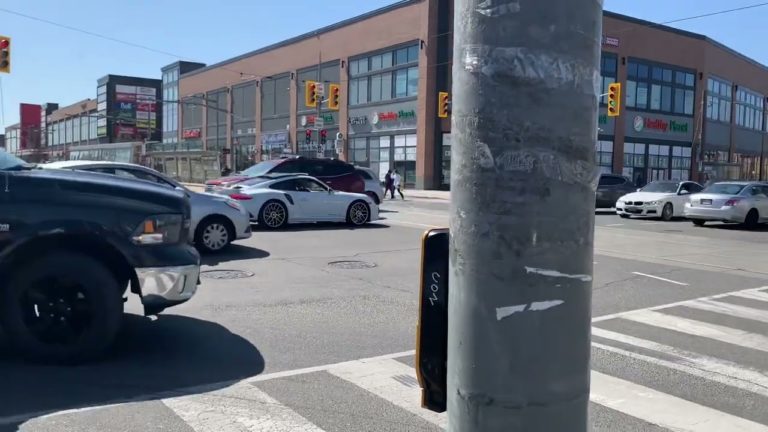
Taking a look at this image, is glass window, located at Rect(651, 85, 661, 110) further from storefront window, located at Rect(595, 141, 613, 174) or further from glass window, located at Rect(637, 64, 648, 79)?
storefront window, located at Rect(595, 141, 613, 174)

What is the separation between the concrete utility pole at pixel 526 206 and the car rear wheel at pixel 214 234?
10765 mm

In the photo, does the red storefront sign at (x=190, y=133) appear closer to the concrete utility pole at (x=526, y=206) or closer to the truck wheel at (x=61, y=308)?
the truck wheel at (x=61, y=308)

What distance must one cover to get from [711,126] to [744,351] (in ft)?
189

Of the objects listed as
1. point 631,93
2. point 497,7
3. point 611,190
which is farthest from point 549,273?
point 631,93

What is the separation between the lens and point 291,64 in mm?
58312

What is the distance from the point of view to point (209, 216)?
40.0 feet

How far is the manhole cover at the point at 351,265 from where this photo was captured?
1120cm

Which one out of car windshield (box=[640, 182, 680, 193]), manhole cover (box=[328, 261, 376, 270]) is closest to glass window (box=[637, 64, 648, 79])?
car windshield (box=[640, 182, 680, 193])

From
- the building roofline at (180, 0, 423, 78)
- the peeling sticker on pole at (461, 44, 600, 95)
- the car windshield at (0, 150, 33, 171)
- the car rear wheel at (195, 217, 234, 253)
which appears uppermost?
the building roofline at (180, 0, 423, 78)

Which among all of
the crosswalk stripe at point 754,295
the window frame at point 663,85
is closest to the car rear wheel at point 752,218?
the crosswalk stripe at point 754,295

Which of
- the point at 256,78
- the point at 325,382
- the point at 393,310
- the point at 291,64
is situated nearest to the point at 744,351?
the point at 393,310

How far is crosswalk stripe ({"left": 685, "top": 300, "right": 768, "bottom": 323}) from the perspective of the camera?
27.1 ft

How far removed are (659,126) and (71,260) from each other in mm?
53762

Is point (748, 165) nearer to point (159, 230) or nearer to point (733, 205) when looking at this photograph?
point (733, 205)
